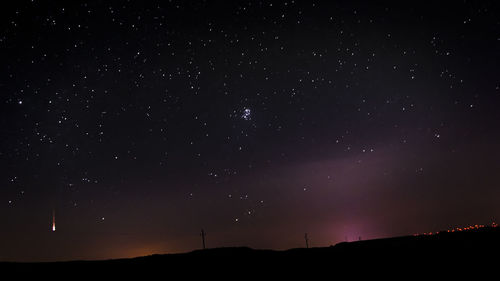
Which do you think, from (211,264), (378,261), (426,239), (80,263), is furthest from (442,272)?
(80,263)

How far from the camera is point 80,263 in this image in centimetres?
486

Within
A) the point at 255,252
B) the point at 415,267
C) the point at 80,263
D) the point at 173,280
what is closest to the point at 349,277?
the point at 415,267

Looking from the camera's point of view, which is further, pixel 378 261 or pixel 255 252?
pixel 255 252

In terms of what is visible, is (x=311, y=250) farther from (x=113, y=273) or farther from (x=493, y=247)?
(x=113, y=273)

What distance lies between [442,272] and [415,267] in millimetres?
378

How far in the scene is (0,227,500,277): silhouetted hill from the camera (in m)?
4.72

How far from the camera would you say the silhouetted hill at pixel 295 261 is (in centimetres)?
472

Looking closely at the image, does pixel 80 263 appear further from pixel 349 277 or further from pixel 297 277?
pixel 349 277

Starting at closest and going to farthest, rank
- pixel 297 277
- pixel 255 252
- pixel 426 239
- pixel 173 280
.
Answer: pixel 173 280 → pixel 297 277 → pixel 255 252 → pixel 426 239

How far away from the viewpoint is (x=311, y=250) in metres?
6.25

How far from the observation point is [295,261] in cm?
554

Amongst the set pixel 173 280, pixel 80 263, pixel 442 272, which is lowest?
pixel 442 272

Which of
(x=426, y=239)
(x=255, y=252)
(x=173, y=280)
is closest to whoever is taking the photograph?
(x=173, y=280)

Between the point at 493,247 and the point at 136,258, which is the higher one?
the point at 136,258
